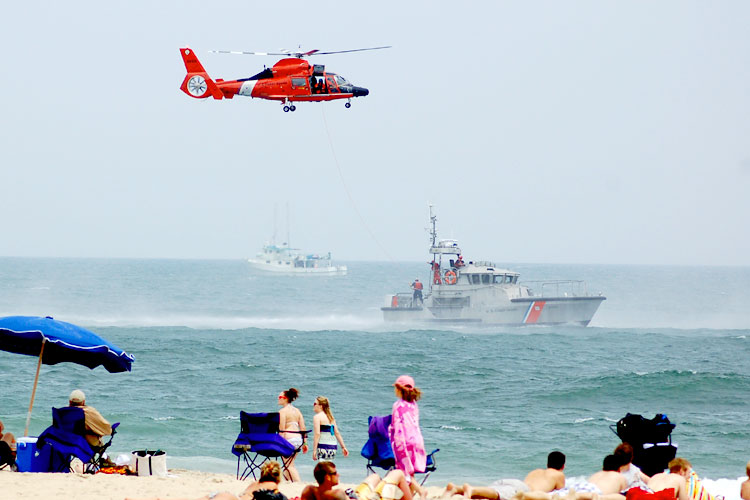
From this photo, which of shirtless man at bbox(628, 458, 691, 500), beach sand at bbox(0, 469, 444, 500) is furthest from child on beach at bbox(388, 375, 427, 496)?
shirtless man at bbox(628, 458, 691, 500)

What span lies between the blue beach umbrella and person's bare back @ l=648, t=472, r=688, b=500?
5.79 metres

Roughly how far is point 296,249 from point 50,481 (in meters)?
160

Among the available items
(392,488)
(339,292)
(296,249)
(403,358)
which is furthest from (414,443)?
(296,249)

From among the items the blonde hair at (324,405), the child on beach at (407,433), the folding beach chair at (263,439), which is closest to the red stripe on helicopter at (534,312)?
the blonde hair at (324,405)

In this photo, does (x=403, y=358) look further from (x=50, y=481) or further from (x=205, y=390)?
(x=50, y=481)

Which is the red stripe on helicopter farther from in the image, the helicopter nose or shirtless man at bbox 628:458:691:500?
shirtless man at bbox 628:458:691:500

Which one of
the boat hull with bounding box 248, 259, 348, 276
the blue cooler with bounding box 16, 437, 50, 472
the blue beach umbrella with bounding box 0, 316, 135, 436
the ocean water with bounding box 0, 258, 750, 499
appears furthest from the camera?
the boat hull with bounding box 248, 259, 348, 276

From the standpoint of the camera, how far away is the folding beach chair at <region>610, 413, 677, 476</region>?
30.0 ft

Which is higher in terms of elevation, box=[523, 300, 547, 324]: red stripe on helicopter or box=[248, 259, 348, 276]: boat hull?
box=[248, 259, 348, 276]: boat hull

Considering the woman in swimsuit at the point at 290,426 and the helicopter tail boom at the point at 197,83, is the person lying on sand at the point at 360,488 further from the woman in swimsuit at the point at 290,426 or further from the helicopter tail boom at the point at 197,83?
the helicopter tail boom at the point at 197,83

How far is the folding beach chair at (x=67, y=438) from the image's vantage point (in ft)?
33.5

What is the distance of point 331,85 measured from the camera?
21.1m

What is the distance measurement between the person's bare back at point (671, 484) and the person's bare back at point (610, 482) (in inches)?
10.8

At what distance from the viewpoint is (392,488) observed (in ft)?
26.7
